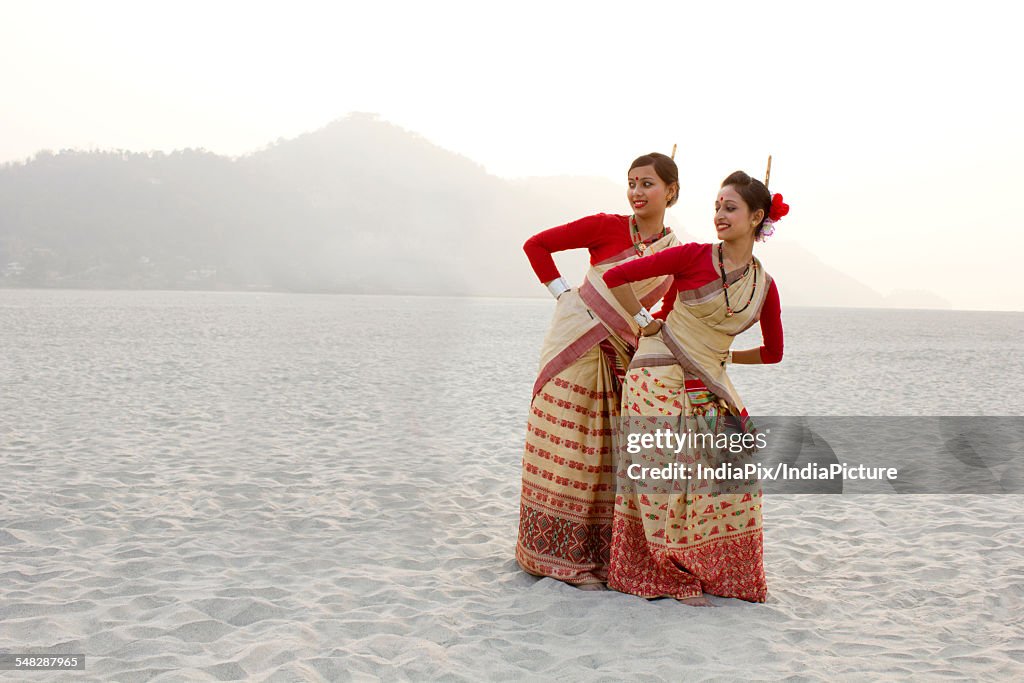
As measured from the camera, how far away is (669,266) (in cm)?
441

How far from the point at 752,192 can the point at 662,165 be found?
560 mm

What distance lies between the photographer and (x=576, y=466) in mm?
4895

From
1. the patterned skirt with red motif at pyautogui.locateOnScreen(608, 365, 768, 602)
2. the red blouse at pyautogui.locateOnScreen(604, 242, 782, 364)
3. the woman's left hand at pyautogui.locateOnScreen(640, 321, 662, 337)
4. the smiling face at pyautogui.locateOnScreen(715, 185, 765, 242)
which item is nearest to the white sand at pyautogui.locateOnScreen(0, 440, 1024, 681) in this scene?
the patterned skirt with red motif at pyautogui.locateOnScreen(608, 365, 768, 602)

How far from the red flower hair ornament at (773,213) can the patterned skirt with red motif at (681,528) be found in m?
0.82

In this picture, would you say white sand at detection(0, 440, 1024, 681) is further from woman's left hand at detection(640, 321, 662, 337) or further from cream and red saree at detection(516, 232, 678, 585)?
woman's left hand at detection(640, 321, 662, 337)

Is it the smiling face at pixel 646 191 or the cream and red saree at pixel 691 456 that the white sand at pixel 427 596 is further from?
the smiling face at pixel 646 191

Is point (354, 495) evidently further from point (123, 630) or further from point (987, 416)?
point (987, 416)

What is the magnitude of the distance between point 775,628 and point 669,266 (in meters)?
1.92

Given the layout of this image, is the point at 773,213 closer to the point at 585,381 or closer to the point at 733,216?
the point at 733,216

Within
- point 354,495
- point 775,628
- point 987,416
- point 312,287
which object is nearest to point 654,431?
point 775,628

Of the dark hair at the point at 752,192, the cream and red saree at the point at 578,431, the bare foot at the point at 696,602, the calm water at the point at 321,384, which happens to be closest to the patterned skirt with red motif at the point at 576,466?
the cream and red saree at the point at 578,431

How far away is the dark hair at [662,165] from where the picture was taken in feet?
15.4

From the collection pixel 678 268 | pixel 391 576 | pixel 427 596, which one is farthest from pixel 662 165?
pixel 391 576

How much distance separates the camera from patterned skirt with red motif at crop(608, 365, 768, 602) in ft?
14.9
